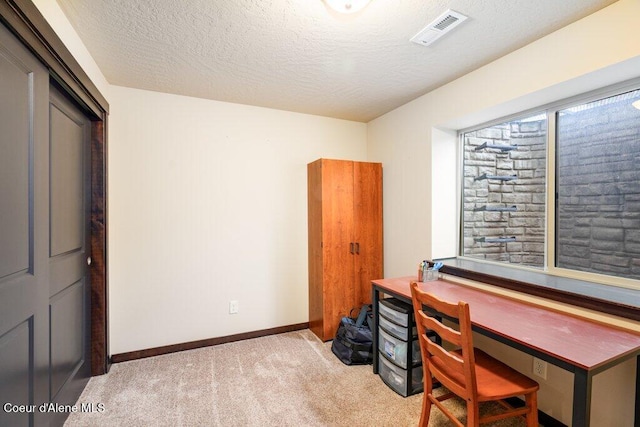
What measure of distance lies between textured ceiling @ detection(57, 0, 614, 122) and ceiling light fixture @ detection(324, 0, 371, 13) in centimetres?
16

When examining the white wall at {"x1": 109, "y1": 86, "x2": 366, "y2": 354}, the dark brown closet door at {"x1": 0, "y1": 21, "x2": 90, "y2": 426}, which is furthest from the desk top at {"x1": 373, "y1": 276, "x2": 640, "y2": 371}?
the dark brown closet door at {"x1": 0, "y1": 21, "x2": 90, "y2": 426}

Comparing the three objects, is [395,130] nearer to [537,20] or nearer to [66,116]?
[537,20]

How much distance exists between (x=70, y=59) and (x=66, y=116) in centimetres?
39

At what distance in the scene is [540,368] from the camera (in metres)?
1.82

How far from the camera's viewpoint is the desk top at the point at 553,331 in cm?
122

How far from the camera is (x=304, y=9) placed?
1569mm

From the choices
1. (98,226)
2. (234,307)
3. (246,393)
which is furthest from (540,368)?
(98,226)

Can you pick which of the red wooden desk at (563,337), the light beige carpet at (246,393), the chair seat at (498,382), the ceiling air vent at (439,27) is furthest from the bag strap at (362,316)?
the ceiling air vent at (439,27)

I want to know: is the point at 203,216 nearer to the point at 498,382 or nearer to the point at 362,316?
the point at 362,316

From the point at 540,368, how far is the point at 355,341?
1293 millimetres

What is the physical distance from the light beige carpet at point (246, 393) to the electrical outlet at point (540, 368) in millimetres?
317

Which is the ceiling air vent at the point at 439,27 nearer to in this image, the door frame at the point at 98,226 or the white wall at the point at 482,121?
the white wall at the point at 482,121

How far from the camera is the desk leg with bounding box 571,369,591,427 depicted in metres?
1.11

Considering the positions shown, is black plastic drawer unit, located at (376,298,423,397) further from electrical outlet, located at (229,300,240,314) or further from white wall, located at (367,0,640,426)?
electrical outlet, located at (229,300,240,314)
